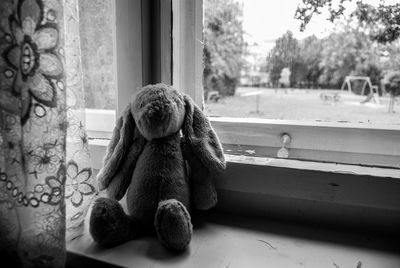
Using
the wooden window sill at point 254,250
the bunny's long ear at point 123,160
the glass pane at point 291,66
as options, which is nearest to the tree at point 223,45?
the glass pane at point 291,66

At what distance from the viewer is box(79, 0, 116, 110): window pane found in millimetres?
848

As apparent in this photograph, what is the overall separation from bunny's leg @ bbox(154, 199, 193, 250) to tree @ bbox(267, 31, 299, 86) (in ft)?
1.46

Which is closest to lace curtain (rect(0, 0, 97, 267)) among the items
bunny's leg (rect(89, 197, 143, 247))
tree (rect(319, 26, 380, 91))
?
bunny's leg (rect(89, 197, 143, 247))

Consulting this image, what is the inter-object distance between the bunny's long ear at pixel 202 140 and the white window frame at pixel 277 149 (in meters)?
0.10

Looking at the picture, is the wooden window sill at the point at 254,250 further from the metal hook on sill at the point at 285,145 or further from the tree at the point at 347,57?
the tree at the point at 347,57

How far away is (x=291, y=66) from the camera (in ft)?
2.72

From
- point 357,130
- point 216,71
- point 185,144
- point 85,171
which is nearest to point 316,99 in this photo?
point 357,130

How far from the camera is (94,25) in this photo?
86 centimetres

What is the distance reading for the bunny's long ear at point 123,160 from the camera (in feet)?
2.24

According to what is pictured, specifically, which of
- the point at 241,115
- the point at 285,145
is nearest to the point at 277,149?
the point at 285,145

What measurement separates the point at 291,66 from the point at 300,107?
0.35 ft

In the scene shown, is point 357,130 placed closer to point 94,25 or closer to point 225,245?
point 225,245

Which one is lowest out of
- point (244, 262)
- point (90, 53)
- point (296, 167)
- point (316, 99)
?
point (244, 262)

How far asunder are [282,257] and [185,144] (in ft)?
0.95
